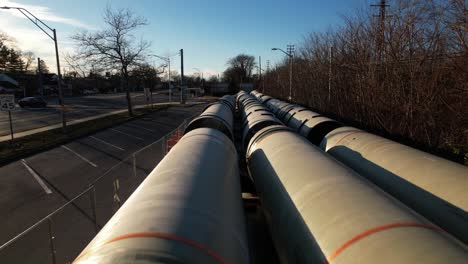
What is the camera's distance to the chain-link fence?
5.09m

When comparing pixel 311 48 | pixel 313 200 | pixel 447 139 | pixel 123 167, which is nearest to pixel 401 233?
pixel 313 200

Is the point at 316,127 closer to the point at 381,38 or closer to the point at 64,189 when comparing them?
the point at 381,38

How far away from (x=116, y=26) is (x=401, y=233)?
116 feet

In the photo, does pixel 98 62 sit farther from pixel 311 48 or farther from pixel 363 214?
pixel 363 214

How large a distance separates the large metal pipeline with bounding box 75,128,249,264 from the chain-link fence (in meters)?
2.33

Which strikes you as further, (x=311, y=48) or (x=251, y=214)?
(x=311, y=48)

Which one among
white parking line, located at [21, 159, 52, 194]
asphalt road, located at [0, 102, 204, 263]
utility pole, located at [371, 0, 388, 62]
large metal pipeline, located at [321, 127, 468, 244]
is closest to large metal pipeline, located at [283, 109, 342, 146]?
large metal pipeline, located at [321, 127, 468, 244]

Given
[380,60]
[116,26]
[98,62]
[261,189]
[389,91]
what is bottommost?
[261,189]

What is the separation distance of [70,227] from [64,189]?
11.8 feet

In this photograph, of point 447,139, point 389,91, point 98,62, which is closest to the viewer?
point 447,139

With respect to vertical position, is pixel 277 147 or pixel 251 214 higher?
pixel 277 147

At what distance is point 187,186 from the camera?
3604 mm

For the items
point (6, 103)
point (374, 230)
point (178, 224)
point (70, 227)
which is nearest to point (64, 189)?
point (70, 227)

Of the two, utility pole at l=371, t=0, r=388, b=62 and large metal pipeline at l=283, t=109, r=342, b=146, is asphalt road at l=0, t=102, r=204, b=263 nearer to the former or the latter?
large metal pipeline at l=283, t=109, r=342, b=146
